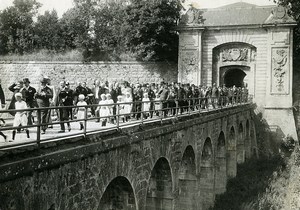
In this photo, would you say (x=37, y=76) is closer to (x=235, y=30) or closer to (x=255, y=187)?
(x=235, y=30)

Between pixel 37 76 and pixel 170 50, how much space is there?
497 inches

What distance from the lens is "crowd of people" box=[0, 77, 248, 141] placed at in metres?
9.33

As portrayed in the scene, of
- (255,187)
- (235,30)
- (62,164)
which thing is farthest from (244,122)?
(62,164)

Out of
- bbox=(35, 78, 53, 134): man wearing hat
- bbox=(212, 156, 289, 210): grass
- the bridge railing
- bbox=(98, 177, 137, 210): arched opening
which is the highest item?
bbox=(35, 78, 53, 134): man wearing hat

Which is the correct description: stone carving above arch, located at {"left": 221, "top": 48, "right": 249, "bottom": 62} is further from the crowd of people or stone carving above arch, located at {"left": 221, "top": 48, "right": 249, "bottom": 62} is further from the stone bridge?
the stone bridge

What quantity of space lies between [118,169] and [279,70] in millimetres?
23881

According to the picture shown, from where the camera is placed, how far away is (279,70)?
97.8 feet

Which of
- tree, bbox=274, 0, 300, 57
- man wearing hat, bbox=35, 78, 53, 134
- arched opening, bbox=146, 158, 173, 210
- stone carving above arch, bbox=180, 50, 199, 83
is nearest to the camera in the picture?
man wearing hat, bbox=35, 78, 53, 134

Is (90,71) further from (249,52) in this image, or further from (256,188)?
(256,188)

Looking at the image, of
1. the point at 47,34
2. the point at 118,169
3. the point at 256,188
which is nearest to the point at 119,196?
the point at 118,169

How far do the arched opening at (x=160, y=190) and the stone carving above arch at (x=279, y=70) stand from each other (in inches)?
765

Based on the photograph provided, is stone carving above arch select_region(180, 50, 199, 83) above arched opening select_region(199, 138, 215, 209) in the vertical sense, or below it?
above

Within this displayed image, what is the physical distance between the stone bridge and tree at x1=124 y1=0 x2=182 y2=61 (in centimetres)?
1379

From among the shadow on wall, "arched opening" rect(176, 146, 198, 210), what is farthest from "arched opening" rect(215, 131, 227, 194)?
the shadow on wall
